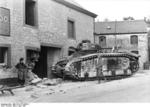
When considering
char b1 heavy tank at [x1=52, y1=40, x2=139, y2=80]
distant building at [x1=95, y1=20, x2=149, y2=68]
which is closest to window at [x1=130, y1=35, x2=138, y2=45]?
distant building at [x1=95, y1=20, x2=149, y2=68]

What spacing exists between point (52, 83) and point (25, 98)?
462cm

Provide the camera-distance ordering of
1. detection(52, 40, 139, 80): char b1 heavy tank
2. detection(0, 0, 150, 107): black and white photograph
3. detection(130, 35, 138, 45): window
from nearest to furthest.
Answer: detection(0, 0, 150, 107): black and white photograph < detection(52, 40, 139, 80): char b1 heavy tank < detection(130, 35, 138, 45): window

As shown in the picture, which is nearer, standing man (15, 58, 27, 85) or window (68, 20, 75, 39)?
standing man (15, 58, 27, 85)

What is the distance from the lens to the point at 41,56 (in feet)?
62.9

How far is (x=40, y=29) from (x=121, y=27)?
23160mm

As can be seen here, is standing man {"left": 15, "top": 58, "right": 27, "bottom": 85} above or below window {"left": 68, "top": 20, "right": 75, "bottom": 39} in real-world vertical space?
below

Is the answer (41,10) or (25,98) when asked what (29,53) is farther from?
(25,98)

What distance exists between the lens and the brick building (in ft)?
45.9

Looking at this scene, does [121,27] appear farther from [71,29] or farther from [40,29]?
[40,29]

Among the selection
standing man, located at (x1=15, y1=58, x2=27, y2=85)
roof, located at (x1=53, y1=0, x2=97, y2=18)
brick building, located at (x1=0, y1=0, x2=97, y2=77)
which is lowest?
standing man, located at (x1=15, y1=58, x2=27, y2=85)

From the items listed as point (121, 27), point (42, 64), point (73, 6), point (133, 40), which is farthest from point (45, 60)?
point (121, 27)

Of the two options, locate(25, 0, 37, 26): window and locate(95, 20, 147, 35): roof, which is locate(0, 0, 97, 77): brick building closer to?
locate(25, 0, 37, 26): window

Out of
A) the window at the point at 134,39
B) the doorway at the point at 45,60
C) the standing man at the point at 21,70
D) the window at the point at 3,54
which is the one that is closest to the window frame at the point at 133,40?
the window at the point at 134,39

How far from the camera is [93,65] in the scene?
55.2ft
